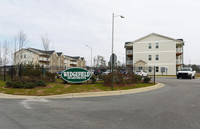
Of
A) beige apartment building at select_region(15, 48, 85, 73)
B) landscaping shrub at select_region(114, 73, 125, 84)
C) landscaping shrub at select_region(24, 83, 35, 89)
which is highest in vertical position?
beige apartment building at select_region(15, 48, 85, 73)

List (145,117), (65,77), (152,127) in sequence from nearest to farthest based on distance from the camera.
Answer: (152,127) → (145,117) → (65,77)

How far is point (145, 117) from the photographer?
5031 mm

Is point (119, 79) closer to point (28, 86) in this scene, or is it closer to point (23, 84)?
point (28, 86)

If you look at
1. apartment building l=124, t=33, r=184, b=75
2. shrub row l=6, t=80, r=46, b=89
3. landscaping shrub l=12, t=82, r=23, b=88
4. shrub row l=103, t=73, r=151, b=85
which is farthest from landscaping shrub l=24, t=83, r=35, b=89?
apartment building l=124, t=33, r=184, b=75

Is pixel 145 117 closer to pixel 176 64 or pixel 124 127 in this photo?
pixel 124 127

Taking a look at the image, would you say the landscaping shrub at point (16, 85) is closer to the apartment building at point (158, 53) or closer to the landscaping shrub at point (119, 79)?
the landscaping shrub at point (119, 79)

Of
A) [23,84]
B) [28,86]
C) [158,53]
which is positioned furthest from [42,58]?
[28,86]

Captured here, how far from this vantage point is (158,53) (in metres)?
39.0

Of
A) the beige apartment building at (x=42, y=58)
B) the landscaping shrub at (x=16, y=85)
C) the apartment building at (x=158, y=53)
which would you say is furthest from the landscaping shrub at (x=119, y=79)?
the beige apartment building at (x=42, y=58)

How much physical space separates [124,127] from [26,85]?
984cm

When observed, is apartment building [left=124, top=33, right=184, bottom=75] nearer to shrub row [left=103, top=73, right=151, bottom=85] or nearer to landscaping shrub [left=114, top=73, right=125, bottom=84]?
shrub row [left=103, top=73, right=151, bottom=85]

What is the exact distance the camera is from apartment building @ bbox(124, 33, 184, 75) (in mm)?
37688

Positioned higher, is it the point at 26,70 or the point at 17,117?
the point at 26,70

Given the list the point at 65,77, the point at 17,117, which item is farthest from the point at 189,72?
the point at 17,117
